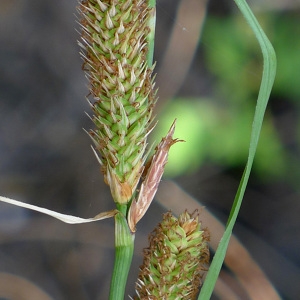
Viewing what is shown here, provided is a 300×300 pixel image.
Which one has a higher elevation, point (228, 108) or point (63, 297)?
point (228, 108)

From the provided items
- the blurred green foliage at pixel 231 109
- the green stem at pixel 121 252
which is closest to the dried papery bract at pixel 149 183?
the green stem at pixel 121 252

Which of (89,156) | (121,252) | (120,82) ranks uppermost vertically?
(89,156)

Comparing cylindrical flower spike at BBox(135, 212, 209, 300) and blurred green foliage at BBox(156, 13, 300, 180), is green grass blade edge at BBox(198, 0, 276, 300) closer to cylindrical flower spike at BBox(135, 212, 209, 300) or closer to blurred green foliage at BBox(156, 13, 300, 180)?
cylindrical flower spike at BBox(135, 212, 209, 300)

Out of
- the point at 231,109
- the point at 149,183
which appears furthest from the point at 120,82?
the point at 231,109

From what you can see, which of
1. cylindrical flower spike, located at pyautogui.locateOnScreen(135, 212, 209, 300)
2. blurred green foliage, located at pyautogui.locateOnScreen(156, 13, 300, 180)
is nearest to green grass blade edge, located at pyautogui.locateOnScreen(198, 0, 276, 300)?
cylindrical flower spike, located at pyautogui.locateOnScreen(135, 212, 209, 300)

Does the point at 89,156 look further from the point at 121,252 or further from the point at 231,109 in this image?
the point at 121,252

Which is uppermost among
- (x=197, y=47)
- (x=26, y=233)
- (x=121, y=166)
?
(x=197, y=47)

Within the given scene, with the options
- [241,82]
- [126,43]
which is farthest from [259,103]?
[241,82]

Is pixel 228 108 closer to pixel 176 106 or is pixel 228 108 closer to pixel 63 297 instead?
pixel 176 106
